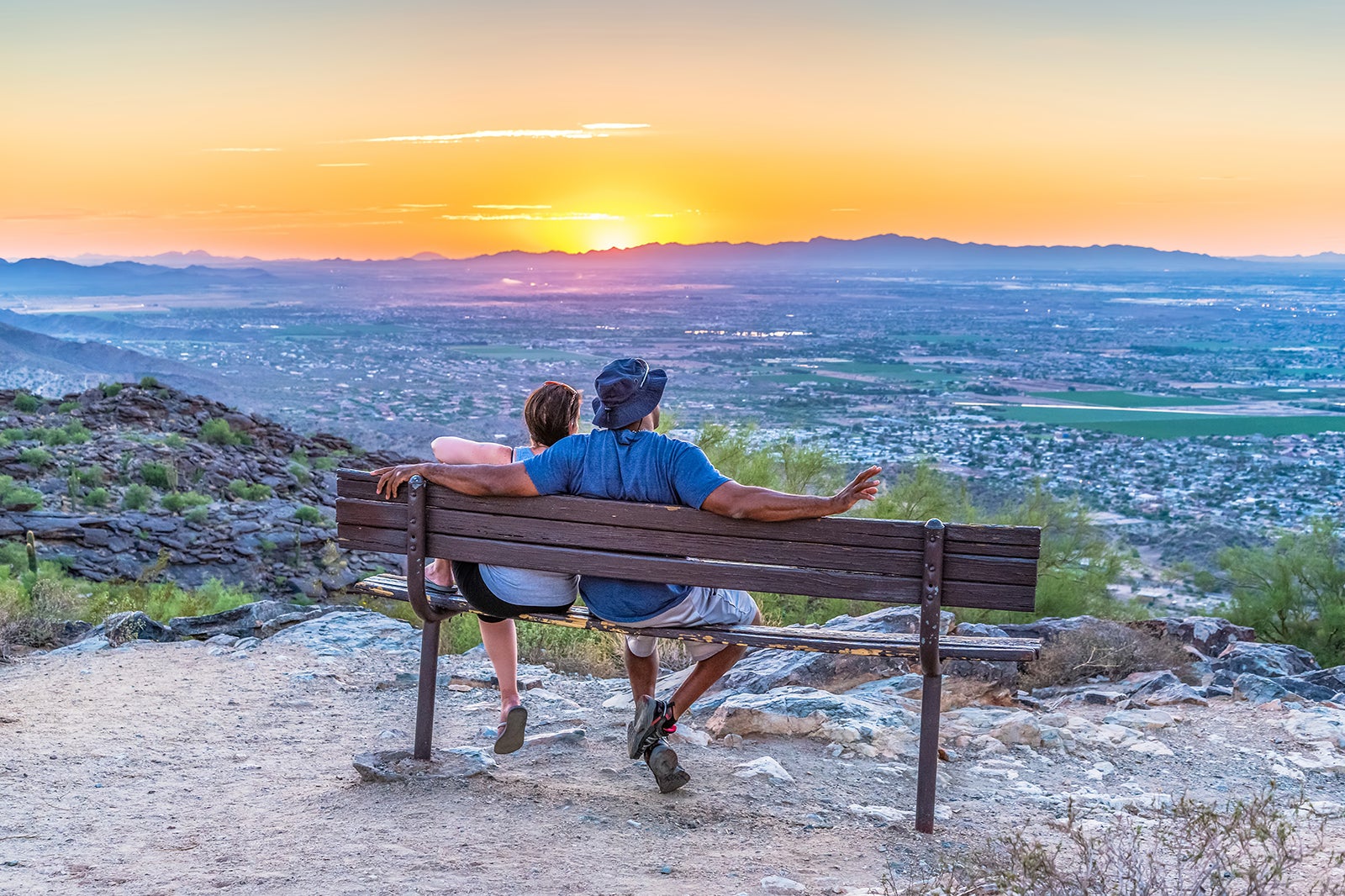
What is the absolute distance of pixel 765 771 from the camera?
502 centimetres

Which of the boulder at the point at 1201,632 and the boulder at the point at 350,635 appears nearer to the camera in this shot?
the boulder at the point at 350,635

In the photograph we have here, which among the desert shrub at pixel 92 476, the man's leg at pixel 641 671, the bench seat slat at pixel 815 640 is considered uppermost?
the bench seat slat at pixel 815 640

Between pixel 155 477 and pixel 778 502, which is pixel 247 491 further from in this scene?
pixel 778 502

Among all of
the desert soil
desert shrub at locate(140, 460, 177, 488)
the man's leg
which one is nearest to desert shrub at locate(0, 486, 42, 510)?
desert shrub at locate(140, 460, 177, 488)

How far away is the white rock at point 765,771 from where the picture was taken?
4.96 m

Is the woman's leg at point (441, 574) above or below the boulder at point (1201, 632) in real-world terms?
above

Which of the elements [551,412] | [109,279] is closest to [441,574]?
[551,412]

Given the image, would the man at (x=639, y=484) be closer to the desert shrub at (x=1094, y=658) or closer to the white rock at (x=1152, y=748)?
the white rock at (x=1152, y=748)

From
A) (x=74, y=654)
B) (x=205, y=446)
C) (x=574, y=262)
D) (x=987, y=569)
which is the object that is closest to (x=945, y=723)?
(x=987, y=569)

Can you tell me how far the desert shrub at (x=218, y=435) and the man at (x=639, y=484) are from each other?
890 inches

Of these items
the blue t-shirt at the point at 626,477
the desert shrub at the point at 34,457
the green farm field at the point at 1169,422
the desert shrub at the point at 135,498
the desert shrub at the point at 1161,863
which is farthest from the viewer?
the green farm field at the point at 1169,422

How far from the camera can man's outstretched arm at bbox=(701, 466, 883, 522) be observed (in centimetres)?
403

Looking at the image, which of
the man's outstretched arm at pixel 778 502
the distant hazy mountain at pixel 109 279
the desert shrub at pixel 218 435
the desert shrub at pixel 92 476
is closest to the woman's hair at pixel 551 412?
the man's outstretched arm at pixel 778 502

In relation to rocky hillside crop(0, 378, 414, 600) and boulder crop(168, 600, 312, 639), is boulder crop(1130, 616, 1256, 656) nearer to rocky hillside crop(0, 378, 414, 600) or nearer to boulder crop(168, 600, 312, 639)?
boulder crop(168, 600, 312, 639)
